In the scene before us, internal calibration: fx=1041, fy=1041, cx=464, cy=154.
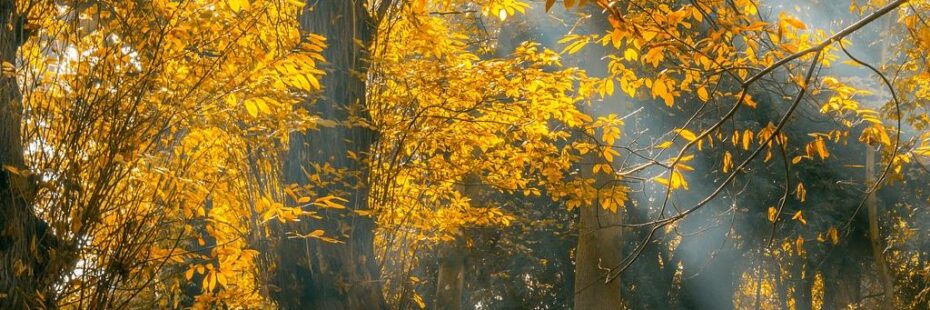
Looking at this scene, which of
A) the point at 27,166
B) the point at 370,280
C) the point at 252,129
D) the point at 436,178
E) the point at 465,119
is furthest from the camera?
the point at 436,178

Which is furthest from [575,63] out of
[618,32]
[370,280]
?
[618,32]

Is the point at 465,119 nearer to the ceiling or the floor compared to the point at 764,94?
nearer to the floor

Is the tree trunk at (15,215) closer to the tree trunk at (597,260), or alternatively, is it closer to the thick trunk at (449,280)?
the tree trunk at (597,260)

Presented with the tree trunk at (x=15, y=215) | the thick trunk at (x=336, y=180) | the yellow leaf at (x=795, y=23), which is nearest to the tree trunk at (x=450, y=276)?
the thick trunk at (x=336, y=180)

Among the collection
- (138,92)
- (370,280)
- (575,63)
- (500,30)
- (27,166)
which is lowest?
(370,280)

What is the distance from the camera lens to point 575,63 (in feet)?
46.7

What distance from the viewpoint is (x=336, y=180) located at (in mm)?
Answer: 8070

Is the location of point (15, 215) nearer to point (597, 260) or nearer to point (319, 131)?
point (319, 131)

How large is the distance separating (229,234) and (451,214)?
3330 millimetres

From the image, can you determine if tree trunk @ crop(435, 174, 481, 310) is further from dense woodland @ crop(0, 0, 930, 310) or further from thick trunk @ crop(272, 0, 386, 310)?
thick trunk @ crop(272, 0, 386, 310)

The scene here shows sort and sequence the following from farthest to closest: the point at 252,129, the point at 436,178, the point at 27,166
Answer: the point at 436,178 → the point at 252,129 → the point at 27,166

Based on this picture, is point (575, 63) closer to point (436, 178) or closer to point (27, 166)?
point (436, 178)

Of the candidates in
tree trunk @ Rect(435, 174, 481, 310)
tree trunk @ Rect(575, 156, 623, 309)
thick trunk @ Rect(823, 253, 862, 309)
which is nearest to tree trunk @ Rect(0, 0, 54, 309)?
tree trunk @ Rect(575, 156, 623, 309)

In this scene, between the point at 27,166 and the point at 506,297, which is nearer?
the point at 27,166
